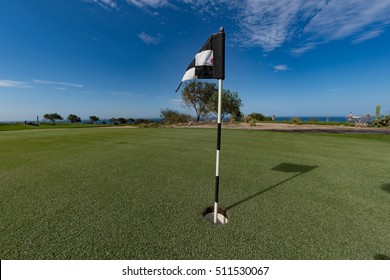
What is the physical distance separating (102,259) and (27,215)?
177cm

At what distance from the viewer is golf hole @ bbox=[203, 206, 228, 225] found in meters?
2.77

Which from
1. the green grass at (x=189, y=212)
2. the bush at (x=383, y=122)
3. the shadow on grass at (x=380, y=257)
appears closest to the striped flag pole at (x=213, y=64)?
the green grass at (x=189, y=212)

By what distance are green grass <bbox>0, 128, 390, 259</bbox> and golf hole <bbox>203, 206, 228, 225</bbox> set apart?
0.09 meters

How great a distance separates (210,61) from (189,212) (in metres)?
2.53

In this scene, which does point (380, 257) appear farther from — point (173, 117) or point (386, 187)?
point (173, 117)

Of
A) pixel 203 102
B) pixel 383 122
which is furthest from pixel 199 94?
pixel 383 122

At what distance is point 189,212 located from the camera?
A: 2.92 metres

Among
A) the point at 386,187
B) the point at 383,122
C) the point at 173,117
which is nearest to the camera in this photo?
the point at 386,187

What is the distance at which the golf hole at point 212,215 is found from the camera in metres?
2.77

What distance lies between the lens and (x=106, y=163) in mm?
5789

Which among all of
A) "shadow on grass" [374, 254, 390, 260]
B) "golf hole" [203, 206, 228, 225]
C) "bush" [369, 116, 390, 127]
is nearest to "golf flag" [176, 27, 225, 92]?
"golf hole" [203, 206, 228, 225]

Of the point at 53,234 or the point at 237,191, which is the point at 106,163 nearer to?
the point at 53,234

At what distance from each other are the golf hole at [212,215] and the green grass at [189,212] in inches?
3.7
